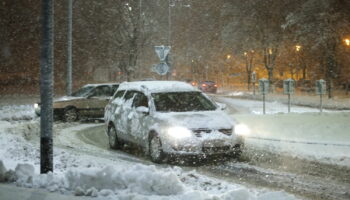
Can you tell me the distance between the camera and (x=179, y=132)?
1035 centimetres

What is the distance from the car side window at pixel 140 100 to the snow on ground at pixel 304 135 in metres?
2.91

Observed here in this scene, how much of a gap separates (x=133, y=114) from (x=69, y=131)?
6.27 m

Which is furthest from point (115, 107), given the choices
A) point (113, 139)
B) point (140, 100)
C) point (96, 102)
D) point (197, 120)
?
point (96, 102)

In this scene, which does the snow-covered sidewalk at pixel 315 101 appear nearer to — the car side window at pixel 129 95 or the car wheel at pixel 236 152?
the car side window at pixel 129 95

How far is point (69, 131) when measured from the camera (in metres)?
17.7

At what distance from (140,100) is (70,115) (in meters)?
9.86

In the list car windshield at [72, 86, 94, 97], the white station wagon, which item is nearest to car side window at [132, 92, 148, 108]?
the white station wagon

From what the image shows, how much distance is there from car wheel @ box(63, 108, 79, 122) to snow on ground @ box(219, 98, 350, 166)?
A: 7033 mm

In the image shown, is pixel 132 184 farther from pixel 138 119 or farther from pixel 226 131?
pixel 138 119

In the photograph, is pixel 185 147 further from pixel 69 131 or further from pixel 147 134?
pixel 69 131

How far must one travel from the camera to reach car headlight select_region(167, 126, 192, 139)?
33.8 ft

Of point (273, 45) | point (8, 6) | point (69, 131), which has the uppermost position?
point (8, 6)

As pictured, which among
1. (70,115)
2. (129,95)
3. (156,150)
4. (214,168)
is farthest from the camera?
(70,115)

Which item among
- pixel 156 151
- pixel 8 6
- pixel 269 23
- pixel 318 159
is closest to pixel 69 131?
pixel 156 151
